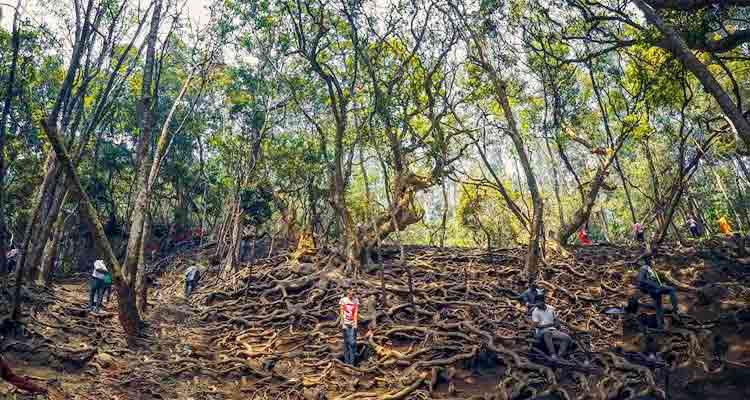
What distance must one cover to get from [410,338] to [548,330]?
10.4 feet

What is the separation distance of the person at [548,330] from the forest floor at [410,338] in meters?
0.34

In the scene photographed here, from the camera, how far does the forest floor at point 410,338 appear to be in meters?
8.41

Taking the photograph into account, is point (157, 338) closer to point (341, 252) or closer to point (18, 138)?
point (341, 252)

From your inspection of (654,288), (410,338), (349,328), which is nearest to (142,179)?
(349,328)

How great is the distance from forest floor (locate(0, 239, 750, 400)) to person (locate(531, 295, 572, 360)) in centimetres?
34

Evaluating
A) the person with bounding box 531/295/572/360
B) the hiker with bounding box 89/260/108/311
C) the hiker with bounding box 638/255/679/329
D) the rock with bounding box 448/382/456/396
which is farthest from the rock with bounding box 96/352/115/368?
the hiker with bounding box 638/255/679/329

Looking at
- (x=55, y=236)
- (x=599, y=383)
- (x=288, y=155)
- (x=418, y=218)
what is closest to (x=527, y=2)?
(x=418, y=218)

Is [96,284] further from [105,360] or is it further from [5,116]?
[5,116]

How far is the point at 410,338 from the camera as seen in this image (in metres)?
11.1

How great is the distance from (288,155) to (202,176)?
758 centimetres

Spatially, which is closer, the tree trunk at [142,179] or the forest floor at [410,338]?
the forest floor at [410,338]

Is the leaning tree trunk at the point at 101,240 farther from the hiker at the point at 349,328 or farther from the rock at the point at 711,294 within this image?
the rock at the point at 711,294

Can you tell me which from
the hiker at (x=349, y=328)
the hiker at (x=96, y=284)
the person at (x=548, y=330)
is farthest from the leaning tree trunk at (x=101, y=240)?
the person at (x=548, y=330)

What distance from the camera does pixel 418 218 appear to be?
706 inches
